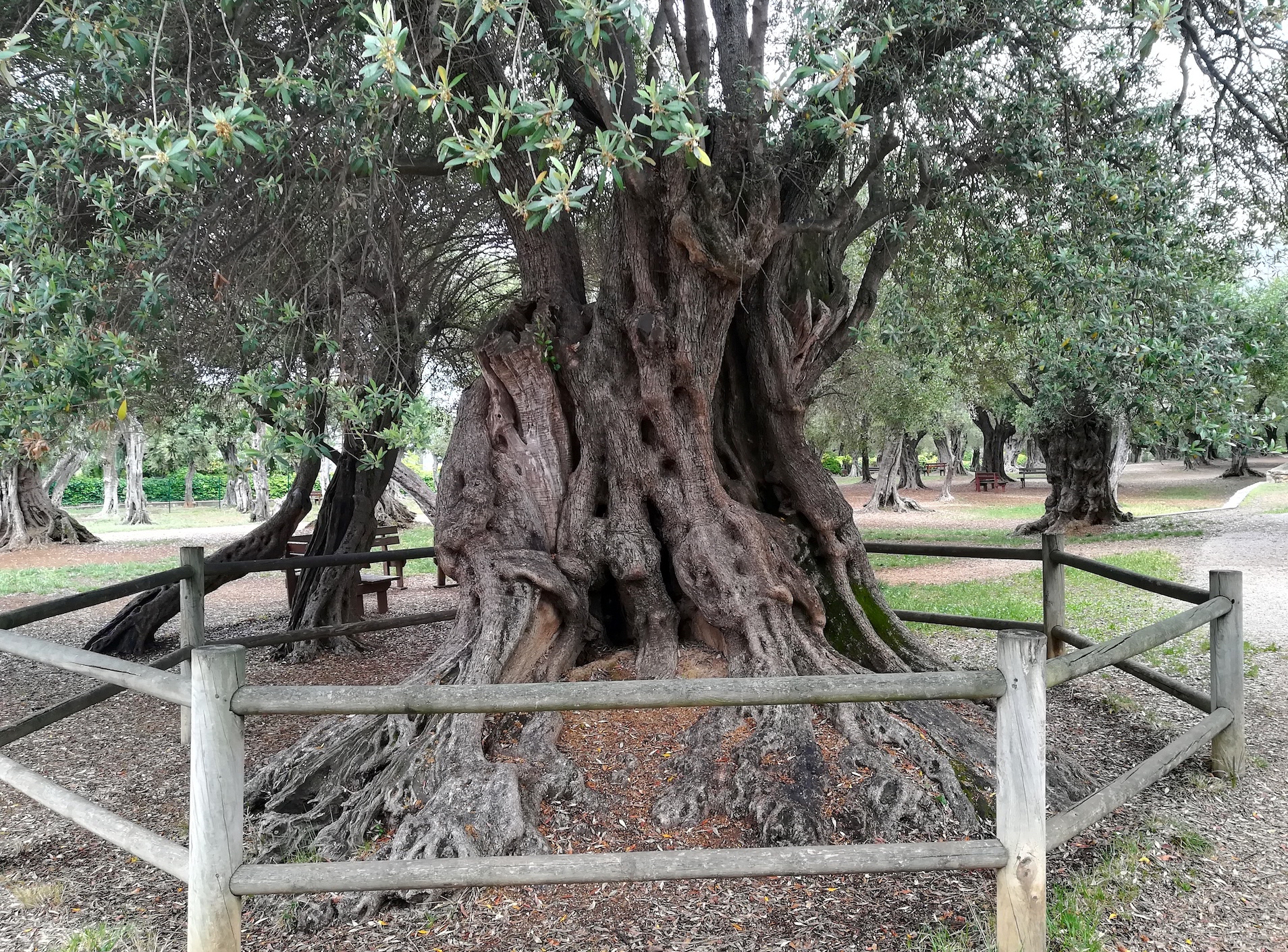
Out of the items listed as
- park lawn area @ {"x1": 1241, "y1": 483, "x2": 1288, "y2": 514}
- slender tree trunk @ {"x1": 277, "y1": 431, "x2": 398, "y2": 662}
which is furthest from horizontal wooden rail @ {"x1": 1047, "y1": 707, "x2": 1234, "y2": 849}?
park lawn area @ {"x1": 1241, "y1": 483, "x2": 1288, "y2": 514}

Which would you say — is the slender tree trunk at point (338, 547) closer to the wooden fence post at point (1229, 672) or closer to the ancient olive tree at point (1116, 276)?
the ancient olive tree at point (1116, 276)

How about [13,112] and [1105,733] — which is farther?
[1105,733]

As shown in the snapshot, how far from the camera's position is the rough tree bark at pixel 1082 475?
20328 mm

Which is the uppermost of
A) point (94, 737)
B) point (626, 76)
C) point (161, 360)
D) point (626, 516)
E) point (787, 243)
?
point (626, 76)

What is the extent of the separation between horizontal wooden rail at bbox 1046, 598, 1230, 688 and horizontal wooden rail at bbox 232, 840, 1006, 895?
0.70 m

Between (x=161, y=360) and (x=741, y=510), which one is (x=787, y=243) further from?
(x=161, y=360)

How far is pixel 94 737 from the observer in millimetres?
6738

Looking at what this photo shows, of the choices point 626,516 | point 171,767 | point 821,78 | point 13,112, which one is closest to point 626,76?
point 821,78

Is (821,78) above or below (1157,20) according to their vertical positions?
→ below

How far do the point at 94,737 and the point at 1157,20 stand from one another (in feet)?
26.6

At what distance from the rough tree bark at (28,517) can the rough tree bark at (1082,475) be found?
2497cm

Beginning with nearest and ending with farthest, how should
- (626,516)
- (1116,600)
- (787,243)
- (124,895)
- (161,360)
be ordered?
(124,895) < (626,516) < (787,243) < (161,360) < (1116,600)

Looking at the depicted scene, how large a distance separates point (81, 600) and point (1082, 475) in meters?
20.7

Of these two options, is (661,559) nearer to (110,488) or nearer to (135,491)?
(135,491)
